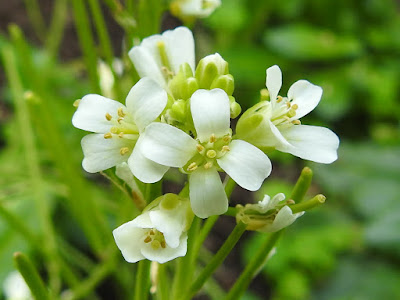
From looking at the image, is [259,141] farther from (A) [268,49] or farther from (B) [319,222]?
(A) [268,49]

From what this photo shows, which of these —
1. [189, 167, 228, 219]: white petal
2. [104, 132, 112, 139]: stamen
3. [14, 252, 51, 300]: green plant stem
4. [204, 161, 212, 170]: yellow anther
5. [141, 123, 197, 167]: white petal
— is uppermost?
[141, 123, 197, 167]: white petal

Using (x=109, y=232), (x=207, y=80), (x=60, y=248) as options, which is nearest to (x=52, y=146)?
(x=109, y=232)

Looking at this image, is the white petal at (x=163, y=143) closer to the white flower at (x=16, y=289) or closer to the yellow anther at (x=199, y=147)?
the yellow anther at (x=199, y=147)

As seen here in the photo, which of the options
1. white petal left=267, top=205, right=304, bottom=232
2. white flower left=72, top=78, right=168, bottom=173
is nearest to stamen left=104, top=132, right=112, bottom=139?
white flower left=72, top=78, right=168, bottom=173

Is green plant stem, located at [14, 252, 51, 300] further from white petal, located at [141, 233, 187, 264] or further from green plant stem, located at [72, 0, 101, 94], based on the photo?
green plant stem, located at [72, 0, 101, 94]

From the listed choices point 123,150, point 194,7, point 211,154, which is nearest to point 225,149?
point 211,154

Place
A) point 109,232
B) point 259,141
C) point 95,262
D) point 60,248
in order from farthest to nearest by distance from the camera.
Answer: point 95,262 → point 60,248 → point 109,232 → point 259,141

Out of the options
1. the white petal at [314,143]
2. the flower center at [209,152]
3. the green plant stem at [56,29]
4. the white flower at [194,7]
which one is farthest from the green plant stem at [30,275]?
the green plant stem at [56,29]
